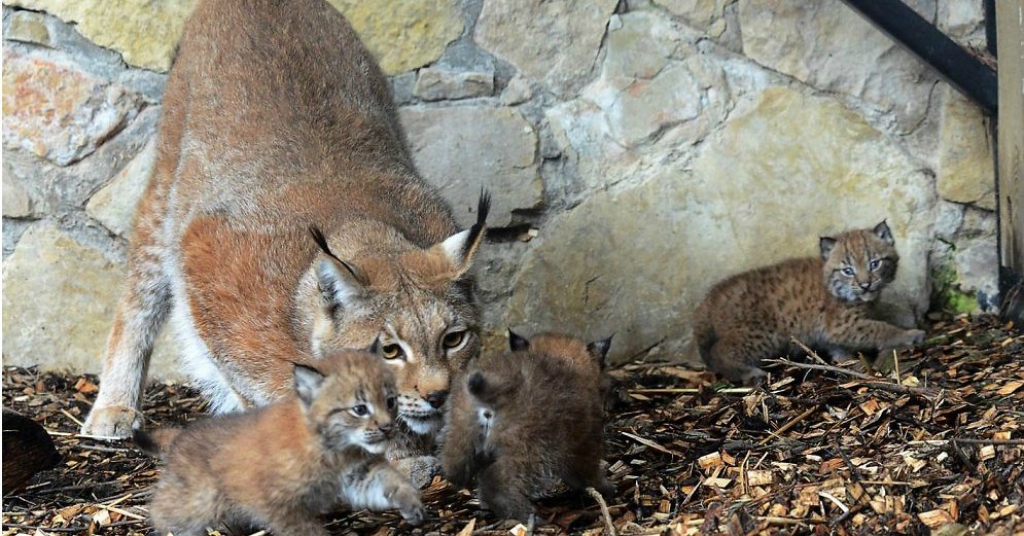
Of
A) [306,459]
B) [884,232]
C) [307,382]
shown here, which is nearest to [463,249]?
[307,382]

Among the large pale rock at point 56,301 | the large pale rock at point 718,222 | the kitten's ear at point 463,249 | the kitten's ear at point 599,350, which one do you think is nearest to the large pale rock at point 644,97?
the large pale rock at point 718,222

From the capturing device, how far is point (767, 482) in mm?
4051

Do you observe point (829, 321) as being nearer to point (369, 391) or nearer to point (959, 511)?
point (959, 511)

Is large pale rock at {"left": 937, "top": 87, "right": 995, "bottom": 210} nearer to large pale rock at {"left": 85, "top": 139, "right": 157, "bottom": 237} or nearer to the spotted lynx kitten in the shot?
the spotted lynx kitten

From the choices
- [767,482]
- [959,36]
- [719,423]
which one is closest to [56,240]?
[719,423]

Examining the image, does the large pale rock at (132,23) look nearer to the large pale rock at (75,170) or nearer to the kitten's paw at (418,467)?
the large pale rock at (75,170)

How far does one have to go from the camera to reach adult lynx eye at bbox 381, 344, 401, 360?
165 inches

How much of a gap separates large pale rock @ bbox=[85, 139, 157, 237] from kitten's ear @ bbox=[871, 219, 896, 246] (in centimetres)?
358

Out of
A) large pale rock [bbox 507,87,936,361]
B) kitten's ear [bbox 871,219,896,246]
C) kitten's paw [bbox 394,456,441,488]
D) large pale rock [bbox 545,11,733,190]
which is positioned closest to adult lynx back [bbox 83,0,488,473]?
kitten's paw [bbox 394,456,441,488]

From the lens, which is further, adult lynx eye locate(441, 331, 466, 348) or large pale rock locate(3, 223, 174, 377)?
large pale rock locate(3, 223, 174, 377)

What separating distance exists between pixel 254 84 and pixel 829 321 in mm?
2837

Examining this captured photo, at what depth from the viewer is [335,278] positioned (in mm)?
4207

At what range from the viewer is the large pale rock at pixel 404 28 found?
20.0 feet

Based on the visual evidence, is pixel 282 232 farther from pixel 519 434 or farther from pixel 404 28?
pixel 404 28
